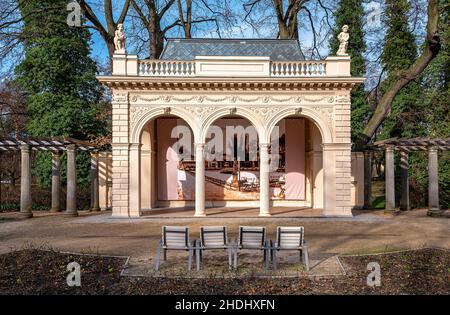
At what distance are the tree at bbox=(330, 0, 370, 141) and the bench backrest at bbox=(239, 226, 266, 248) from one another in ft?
73.3

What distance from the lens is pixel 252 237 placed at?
7.71m

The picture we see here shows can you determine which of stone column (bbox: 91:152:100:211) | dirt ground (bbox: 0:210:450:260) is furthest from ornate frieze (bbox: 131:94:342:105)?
stone column (bbox: 91:152:100:211)

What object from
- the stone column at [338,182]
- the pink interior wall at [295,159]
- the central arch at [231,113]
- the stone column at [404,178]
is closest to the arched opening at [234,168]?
the pink interior wall at [295,159]

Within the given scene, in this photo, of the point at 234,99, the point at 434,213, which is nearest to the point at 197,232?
the point at 234,99

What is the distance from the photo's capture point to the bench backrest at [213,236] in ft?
24.9

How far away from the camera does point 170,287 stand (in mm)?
6293

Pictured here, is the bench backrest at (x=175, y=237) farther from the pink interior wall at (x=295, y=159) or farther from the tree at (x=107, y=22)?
the tree at (x=107, y=22)

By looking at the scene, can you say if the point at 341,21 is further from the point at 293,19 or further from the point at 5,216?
the point at 5,216

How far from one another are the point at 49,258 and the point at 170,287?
333 centimetres

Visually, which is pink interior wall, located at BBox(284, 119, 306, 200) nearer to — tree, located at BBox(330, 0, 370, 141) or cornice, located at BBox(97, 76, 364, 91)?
cornice, located at BBox(97, 76, 364, 91)

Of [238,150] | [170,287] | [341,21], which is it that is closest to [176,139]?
[238,150]

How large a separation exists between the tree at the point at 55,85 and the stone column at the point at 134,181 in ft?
29.4

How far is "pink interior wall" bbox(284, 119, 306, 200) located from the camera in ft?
62.2

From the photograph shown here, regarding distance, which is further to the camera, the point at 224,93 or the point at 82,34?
the point at 82,34
